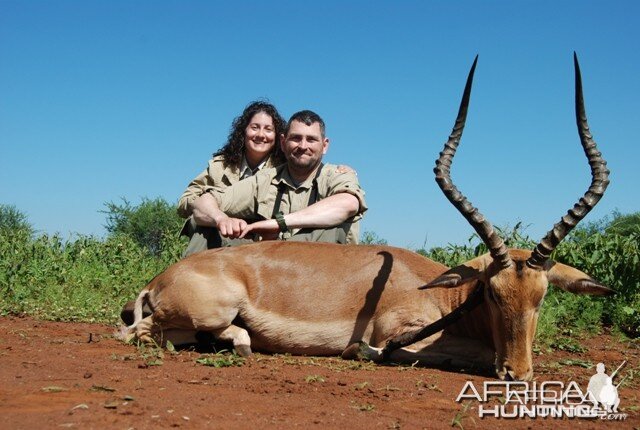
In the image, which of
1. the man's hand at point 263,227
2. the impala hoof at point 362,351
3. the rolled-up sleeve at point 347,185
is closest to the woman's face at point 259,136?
the rolled-up sleeve at point 347,185

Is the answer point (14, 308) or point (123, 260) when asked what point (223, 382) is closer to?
point (14, 308)

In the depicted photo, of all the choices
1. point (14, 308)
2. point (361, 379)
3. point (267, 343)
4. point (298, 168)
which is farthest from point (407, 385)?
point (14, 308)

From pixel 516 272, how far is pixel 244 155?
4.65m

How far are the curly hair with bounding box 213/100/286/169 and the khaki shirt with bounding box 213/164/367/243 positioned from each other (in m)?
0.98

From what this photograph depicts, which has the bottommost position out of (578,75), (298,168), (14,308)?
(14,308)

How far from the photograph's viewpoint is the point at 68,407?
393 cm

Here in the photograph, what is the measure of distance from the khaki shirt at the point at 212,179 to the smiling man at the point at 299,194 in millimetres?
382

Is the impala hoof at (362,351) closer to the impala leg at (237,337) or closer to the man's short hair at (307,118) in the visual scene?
the impala leg at (237,337)

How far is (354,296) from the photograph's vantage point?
21.5ft

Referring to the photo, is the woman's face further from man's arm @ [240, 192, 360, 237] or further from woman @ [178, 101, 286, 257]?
man's arm @ [240, 192, 360, 237]

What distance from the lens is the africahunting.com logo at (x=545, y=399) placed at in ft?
14.6

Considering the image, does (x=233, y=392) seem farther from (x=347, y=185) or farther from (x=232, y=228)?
(x=347, y=185)

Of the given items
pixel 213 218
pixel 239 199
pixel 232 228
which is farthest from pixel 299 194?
pixel 232 228

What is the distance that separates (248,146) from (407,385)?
4.75m
